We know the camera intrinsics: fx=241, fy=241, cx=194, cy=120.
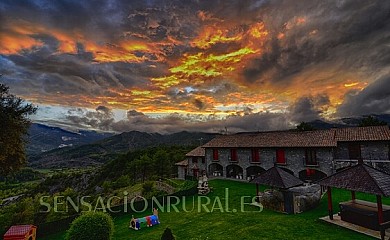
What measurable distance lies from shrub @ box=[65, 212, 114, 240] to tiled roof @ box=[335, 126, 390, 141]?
27.6m

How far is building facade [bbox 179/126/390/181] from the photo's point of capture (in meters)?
27.6

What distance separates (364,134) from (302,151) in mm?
7110

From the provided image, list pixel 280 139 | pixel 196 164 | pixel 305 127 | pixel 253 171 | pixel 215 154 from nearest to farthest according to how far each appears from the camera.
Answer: pixel 280 139 < pixel 253 171 < pixel 215 154 < pixel 196 164 < pixel 305 127

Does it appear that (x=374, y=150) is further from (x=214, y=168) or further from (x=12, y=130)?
(x=12, y=130)

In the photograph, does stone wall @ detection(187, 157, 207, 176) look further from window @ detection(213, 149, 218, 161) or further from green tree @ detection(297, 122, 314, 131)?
green tree @ detection(297, 122, 314, 131)

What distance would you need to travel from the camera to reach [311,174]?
103 feet

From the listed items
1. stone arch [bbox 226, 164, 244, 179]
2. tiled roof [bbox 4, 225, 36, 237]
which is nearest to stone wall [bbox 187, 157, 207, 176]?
stone arch [bbox 226, 164, 244, 179]

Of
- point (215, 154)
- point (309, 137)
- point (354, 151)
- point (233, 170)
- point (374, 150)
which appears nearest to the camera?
point (374, 150)

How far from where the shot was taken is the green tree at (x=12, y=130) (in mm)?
19953

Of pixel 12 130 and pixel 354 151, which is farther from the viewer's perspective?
pixel 354 151

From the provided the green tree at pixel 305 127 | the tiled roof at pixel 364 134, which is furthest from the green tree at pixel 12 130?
the green tree at pixel 305 127

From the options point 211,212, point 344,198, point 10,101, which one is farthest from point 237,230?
point 10,101

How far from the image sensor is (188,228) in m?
18.3

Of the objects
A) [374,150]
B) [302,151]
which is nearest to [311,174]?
[302,151]
